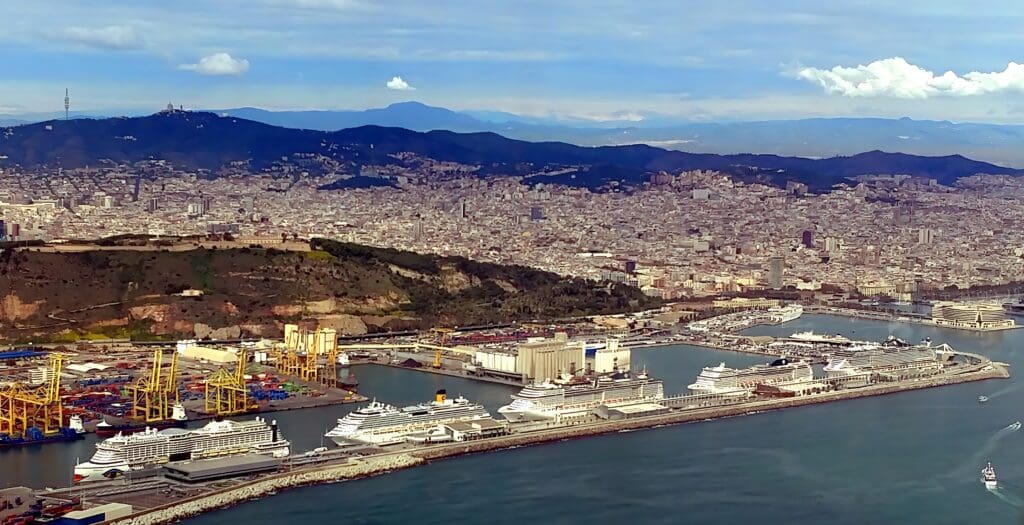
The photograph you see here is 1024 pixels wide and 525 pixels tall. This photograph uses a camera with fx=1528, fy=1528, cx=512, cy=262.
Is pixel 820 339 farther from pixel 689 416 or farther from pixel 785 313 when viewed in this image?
pixel 689 416

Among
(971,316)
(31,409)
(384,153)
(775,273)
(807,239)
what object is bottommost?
(31,409)

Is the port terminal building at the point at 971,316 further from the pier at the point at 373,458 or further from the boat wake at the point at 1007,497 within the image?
the boat wake at the point at 1007,497

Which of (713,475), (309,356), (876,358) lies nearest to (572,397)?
(713,475)

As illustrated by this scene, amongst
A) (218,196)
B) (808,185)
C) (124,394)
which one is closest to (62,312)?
(124,394)

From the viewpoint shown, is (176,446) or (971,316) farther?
(971,316)

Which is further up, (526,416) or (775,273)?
(775,273)

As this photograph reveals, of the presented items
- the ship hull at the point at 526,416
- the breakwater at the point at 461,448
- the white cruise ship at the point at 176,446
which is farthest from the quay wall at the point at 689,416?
the white cruise ship at the point at 176,446
